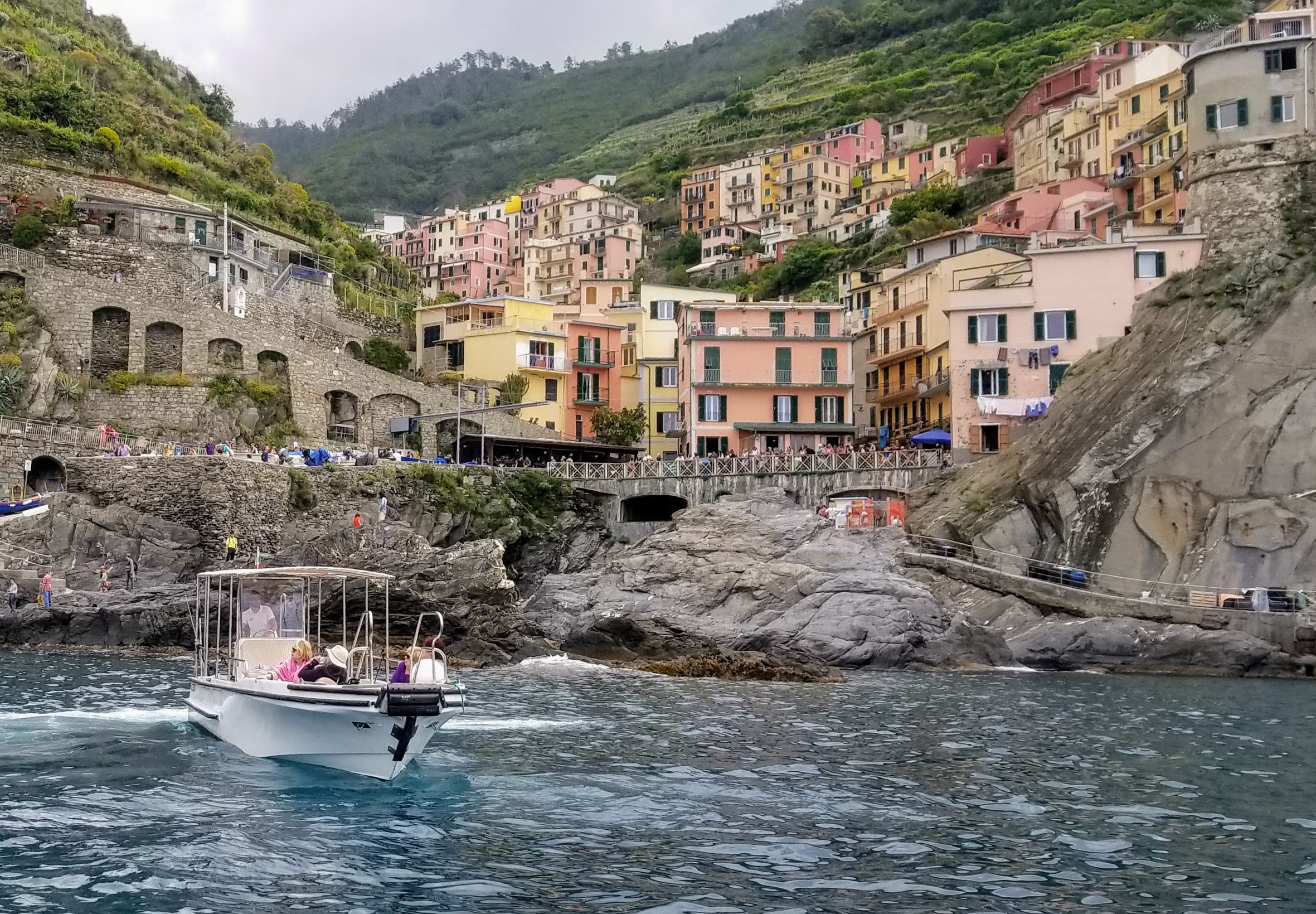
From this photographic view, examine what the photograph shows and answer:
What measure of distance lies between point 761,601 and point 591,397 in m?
33.4

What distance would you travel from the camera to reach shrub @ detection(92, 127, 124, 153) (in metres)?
69.9

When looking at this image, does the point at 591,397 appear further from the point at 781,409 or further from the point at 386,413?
the point at 386,413

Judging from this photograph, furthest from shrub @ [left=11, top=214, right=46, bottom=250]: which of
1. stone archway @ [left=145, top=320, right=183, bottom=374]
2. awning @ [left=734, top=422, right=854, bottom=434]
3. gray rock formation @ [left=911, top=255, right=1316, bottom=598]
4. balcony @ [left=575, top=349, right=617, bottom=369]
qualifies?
gray rock formation @ [left=911, top=255, right=1316, bottom=598]

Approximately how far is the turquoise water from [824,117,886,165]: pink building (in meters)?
98.1

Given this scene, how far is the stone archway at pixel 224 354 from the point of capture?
58.2 metres

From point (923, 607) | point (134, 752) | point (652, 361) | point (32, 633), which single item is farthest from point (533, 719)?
point (652, 361)

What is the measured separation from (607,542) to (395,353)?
76.1ft

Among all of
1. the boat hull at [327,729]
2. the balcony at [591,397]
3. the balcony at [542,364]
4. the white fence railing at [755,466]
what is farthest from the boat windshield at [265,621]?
the balcony at [591,397]

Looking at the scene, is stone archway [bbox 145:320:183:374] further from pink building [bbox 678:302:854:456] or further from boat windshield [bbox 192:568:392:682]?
boat windshield [bbox 192:568:392:682]

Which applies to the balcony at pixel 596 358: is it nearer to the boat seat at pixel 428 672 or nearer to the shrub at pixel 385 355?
the shrub at pixel 385 355

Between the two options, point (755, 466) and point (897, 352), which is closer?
point (755, 466)

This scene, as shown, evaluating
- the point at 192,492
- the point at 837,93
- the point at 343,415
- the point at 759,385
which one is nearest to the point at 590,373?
the point at 759,385

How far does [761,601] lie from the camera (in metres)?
41.7

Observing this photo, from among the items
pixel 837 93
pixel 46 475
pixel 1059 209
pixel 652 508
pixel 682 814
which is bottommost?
pixel 682 814
